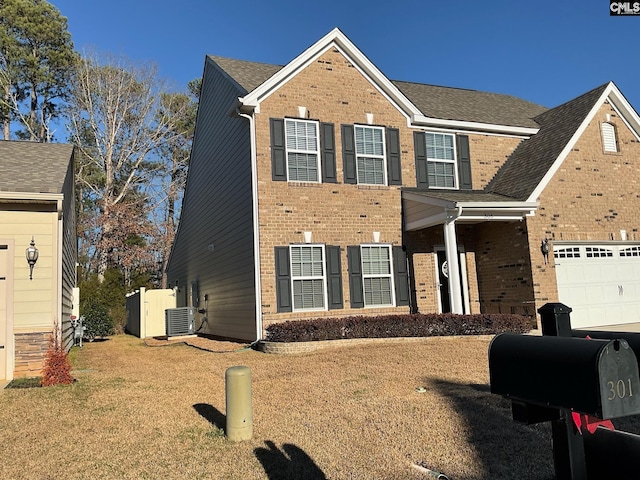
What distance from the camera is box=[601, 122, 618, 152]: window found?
14.5m

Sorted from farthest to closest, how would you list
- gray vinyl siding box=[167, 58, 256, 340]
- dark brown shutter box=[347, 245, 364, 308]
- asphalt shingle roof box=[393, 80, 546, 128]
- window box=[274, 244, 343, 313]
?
asphalt shingle roof box=[393, 80, 546, 128] < gray vinyl siding box=[167, 58, 256, 340] < dark brown shutter box=[347, 245, 364, 308] < window box=[274, 244, 343, 313]

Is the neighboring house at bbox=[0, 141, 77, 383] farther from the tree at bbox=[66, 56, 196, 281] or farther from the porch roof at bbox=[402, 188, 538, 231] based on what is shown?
the tree at bbox=[66, 56, 196, 281]

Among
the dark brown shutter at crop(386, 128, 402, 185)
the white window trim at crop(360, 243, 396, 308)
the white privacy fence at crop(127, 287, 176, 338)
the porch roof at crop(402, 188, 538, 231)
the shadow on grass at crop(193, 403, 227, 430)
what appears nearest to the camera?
the shadow on grass at crop(193, 403, 227, 430)

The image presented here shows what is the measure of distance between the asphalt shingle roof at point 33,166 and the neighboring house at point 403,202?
14.6ft

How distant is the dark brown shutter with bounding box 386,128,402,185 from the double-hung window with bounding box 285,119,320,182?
7.06ft

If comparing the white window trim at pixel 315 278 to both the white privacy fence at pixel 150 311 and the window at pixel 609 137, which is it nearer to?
the window at pixel 609 137

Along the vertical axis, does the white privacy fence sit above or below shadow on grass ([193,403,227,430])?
above

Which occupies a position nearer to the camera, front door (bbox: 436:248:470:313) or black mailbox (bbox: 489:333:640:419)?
black mailbox (bbox: 489:333:640:419)

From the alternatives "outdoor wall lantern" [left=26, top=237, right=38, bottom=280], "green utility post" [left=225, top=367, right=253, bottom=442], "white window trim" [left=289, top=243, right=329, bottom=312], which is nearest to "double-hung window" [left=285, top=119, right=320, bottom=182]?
"white window trim" [left=289, top=243, right=329, bottom=312]

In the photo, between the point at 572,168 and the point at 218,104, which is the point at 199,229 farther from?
the point at 572,168

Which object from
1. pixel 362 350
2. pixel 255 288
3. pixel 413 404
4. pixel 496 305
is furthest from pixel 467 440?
pixel 496 305

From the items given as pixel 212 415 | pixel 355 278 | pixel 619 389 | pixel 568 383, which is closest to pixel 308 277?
pixel 355 278

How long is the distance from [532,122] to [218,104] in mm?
10472

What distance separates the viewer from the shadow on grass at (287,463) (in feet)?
13.3
